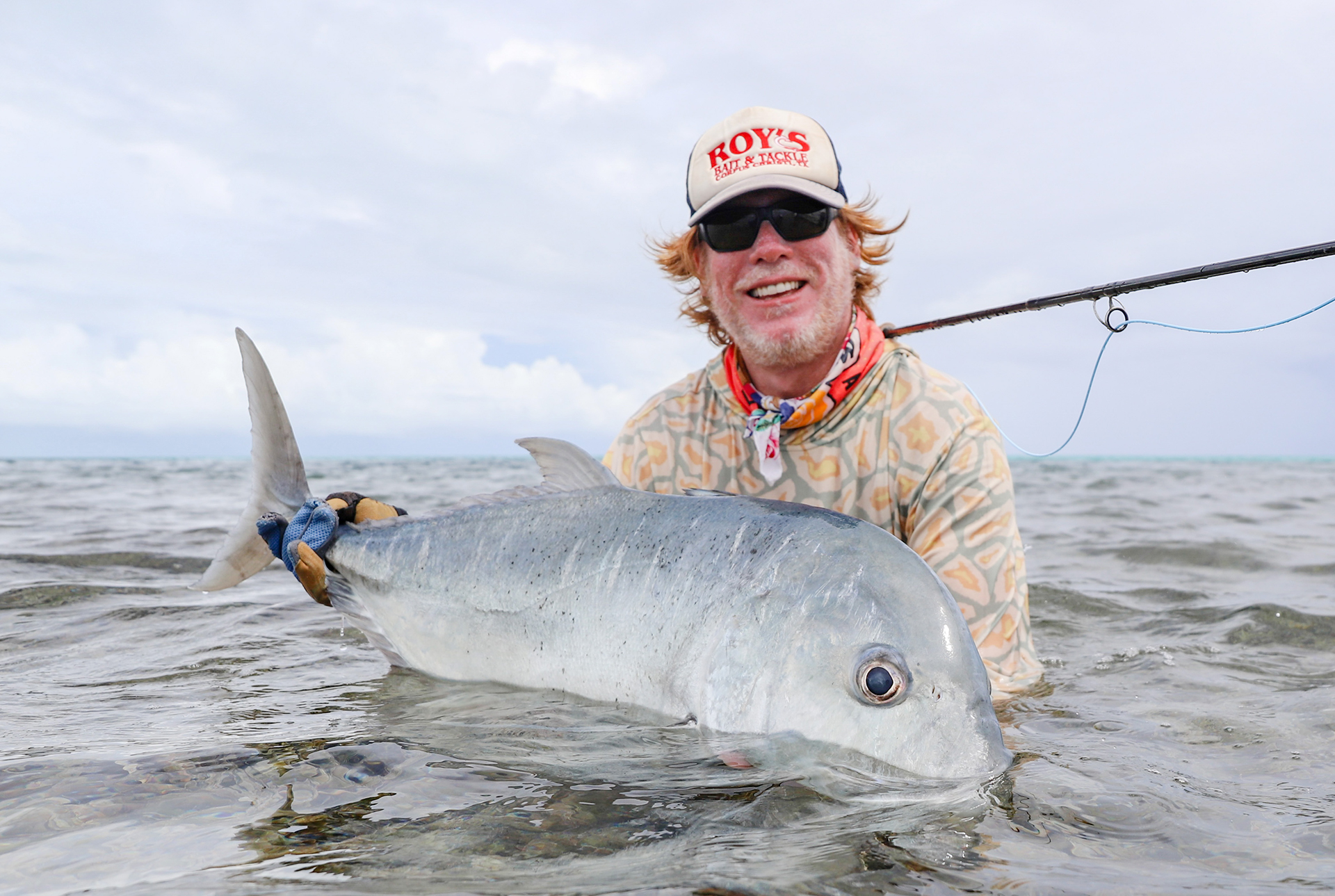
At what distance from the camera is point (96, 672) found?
140 inches

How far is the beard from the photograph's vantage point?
341 centimetres

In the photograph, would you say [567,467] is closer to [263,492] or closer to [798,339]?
[798,339]

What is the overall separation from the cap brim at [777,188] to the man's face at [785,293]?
61 mm

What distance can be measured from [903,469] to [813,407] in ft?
1.29

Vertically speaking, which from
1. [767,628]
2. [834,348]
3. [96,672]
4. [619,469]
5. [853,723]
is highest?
[834,348]

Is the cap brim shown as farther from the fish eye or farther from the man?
the fish eye

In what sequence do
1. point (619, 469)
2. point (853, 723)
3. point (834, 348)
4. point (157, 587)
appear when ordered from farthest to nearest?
point (157, 587), point (619, 469), point (834, 348), point (853, 723)

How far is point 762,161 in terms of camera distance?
341cm

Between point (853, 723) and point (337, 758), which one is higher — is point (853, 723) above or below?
above

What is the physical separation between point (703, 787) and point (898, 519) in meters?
1.54

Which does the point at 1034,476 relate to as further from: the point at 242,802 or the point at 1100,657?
the point at 242,802

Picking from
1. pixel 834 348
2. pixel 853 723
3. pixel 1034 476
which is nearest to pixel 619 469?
pixel 834 348

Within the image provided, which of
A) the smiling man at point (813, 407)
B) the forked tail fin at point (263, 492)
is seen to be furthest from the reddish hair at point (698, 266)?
the forked tail fin at point (263, 492)

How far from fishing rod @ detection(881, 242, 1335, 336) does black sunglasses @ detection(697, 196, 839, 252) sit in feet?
1.98
